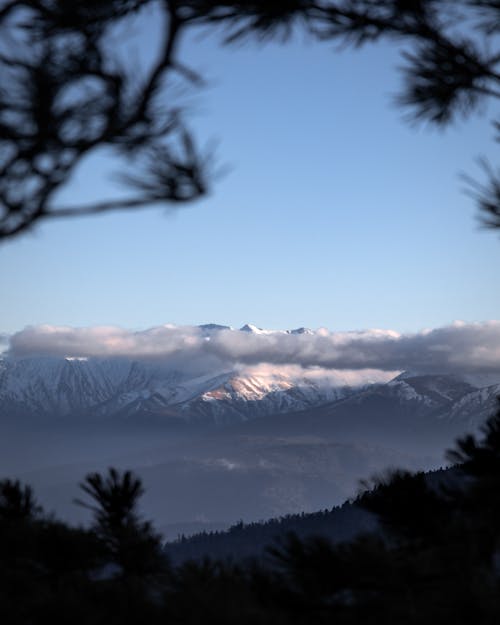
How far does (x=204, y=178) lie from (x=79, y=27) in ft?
6.79

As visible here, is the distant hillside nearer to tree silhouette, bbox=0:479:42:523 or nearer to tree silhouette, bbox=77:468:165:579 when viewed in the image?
tree silhouette, bbox=0:479:42:523

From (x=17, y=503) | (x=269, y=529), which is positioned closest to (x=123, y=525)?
(x=17, y=503)

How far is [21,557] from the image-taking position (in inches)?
299

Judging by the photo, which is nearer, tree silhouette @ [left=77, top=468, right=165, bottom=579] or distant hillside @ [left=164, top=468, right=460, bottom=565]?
tree silhouette @ [left=77, top=468, right=165, bottom=579]

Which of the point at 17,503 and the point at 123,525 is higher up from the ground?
the point at 17,503

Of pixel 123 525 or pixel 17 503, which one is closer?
pixel 123 525

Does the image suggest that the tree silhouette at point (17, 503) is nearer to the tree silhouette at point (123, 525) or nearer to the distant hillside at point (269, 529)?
the tree silhouette at point (123, 525)

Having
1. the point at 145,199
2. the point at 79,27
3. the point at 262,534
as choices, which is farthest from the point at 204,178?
the point at 262,534

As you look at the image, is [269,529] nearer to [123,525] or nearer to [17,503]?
[17,503]

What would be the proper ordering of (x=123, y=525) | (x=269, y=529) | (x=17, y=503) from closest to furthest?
(x=123, y=525), (x=17, y=503), (x=269, y=529)

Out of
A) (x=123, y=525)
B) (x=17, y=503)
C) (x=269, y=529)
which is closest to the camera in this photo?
(x=123, y=525)

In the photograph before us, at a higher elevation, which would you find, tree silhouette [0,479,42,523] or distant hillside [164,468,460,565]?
tree silhouette [0,479,42,523]

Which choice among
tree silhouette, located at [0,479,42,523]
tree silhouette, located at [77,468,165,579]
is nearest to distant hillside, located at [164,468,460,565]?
tree silhouette, located at [0,479,42,523]

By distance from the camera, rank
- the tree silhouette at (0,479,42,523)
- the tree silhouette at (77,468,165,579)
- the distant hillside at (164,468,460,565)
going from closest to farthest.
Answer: the tree silhouette at (77,468,165,579)
the tree silhouette at (0,479,42,523)
the distant hillside at (164,468,460,565)
